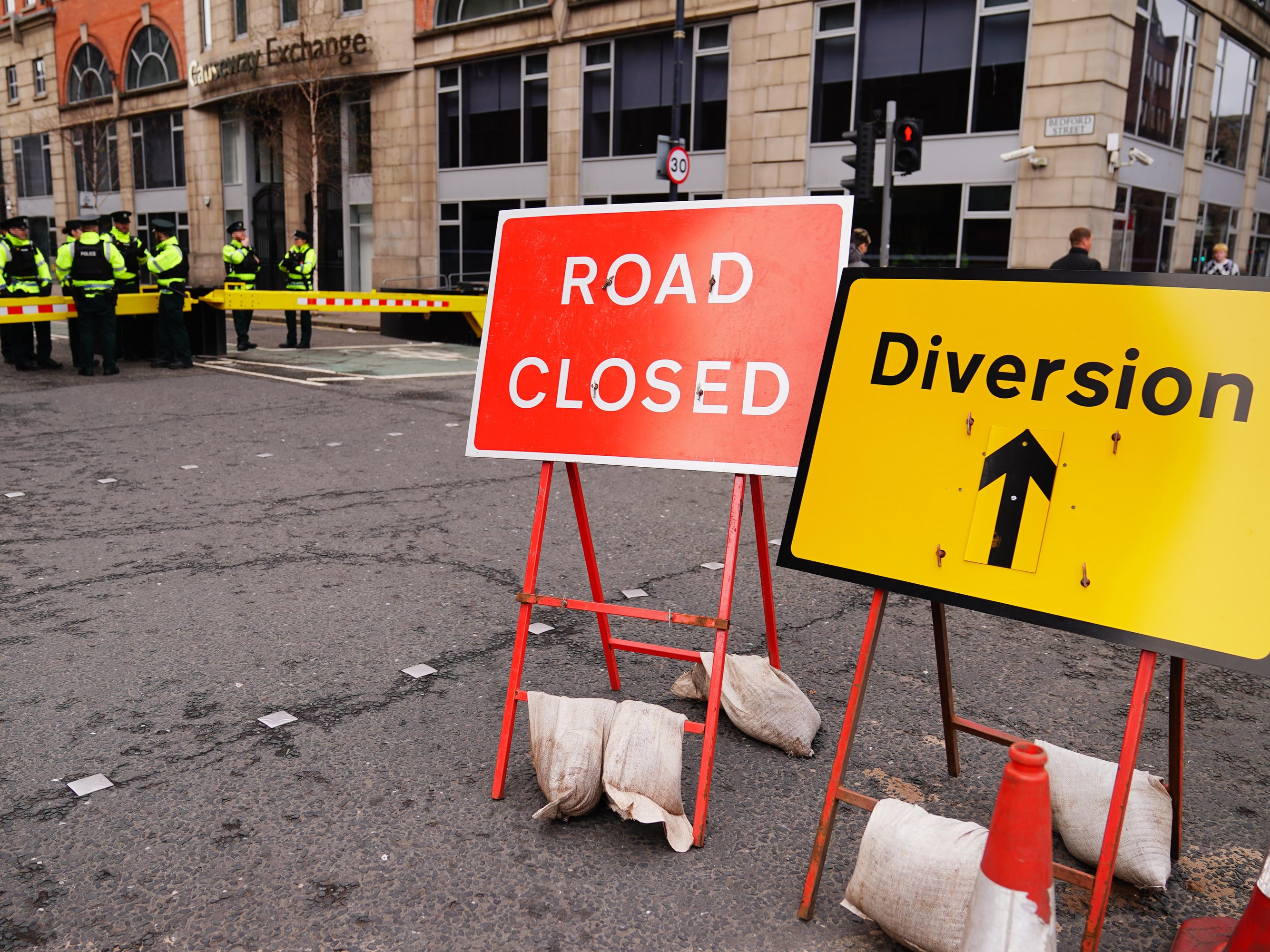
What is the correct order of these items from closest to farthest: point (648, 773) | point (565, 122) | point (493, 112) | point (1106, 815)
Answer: point (1106, 815)
point (648, 773)
point (565, 122)
point (493, 112)

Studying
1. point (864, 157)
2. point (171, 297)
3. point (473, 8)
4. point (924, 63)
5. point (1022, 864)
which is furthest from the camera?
point (473, 8)

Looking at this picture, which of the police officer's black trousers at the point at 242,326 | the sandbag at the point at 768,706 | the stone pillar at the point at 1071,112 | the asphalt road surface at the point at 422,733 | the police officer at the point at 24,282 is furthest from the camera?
the stone pillar at the point at 1071,112

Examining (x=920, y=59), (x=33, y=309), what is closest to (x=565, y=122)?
(x=920, y=59)

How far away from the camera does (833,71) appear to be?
20156 mm

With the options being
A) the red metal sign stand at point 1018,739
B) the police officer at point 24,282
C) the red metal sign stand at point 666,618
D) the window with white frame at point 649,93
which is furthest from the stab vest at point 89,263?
the red metal sign stand at point 1018,739

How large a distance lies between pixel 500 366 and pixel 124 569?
3063 millimetres

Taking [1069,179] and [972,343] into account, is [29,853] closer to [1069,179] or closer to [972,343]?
[972,343]

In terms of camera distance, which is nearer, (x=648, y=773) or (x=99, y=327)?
(x=648, y=773)

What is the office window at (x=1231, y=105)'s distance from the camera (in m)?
21.5

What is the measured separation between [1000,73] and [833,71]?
3.41m

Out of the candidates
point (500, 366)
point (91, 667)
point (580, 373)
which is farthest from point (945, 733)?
point (91, 667)

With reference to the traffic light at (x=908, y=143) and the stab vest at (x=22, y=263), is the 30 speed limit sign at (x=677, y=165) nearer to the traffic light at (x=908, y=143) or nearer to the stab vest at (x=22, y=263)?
the traffic light at (x=908, y=143)

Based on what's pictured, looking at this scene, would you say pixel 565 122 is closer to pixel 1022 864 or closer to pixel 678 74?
pixel 678 74

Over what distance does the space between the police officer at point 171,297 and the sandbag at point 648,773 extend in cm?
1267
